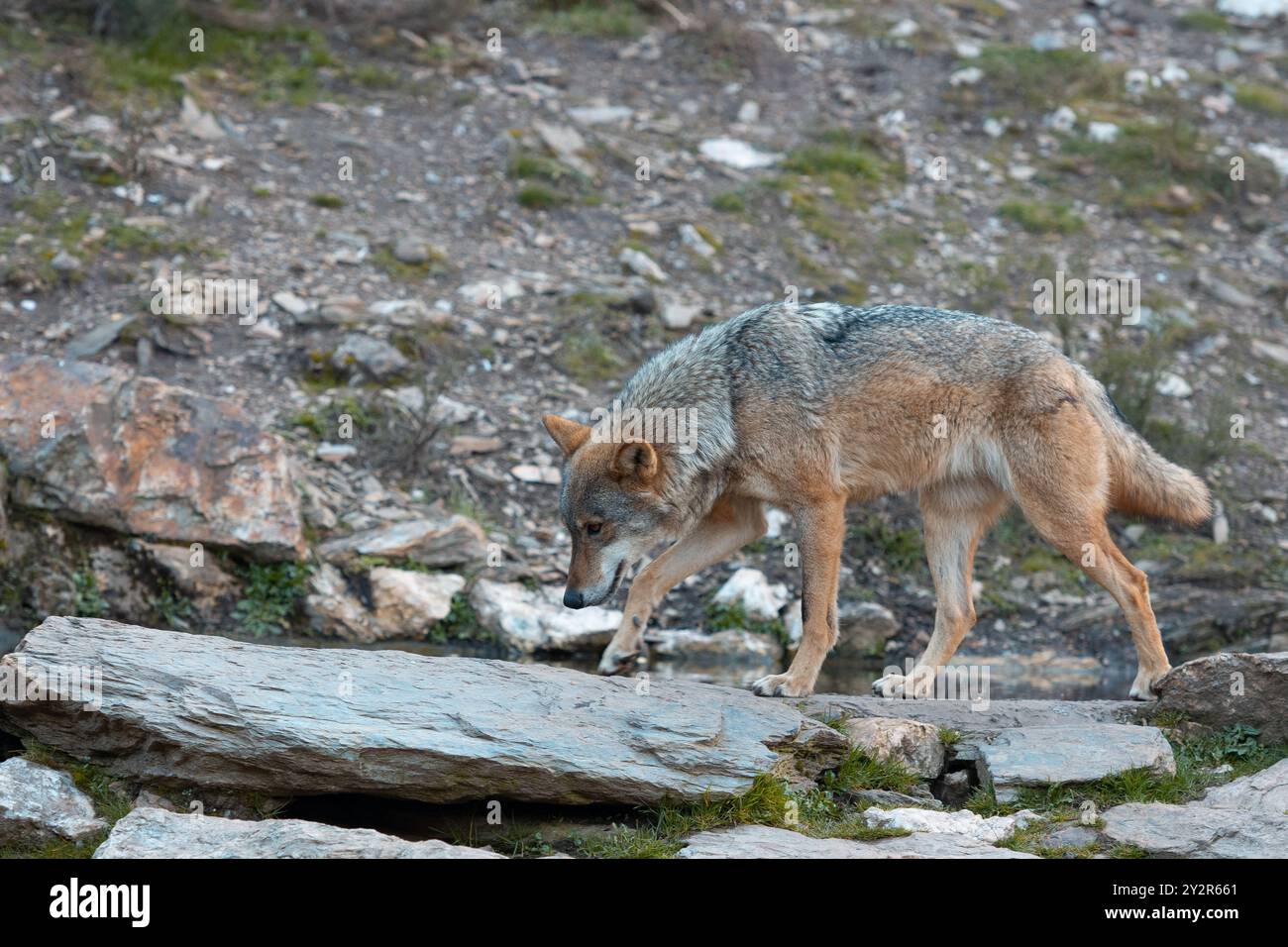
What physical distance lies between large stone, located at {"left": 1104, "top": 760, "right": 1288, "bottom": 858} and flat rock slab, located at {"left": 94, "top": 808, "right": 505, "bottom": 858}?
2595mm

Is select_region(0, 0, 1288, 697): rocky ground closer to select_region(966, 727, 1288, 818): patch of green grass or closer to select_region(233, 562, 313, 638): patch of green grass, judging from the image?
select_region(233, 562, 313, 638): patch of green grass

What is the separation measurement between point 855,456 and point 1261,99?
43.7 ft

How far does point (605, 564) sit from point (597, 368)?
492cm

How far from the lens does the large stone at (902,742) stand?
6.21m

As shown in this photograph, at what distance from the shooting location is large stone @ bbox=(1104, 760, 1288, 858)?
516 centimetres

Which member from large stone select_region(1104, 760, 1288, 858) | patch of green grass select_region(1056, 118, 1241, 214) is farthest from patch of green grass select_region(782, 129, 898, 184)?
large stone select_region(1104, 760, 1288, 858)

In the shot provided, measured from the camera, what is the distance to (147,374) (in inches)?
435

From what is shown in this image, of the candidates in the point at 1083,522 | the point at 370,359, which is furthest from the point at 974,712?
the point at 370,359

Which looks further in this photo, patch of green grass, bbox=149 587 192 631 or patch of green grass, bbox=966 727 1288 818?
patch of green grass, bbox=149 587 192 631

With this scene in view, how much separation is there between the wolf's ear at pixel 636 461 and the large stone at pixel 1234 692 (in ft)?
9.53

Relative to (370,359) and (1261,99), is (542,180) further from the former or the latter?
(1261,99)

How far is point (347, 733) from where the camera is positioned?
5305 mm

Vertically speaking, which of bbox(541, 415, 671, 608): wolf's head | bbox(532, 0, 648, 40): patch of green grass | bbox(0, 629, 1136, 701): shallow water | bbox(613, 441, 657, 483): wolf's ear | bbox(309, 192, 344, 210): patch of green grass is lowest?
bbox(0, 629, 1136, 701): shallow water
